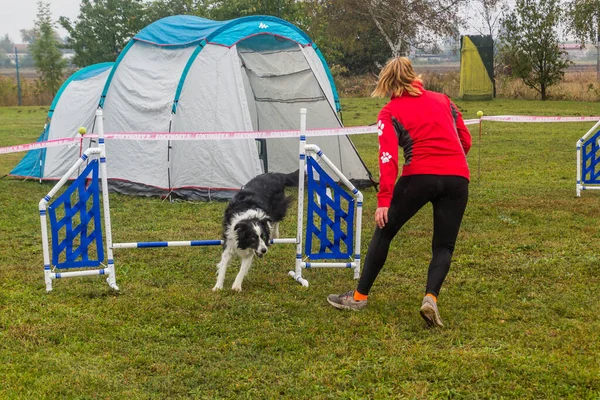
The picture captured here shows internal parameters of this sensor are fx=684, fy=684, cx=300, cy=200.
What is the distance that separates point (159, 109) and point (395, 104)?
5611 millimetres

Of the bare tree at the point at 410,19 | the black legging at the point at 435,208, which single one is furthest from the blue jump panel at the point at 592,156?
the bare tree at the point at 410,19

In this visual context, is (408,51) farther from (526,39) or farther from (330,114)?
(330,114)

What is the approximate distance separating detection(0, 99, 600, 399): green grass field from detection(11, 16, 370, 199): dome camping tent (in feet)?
4.96

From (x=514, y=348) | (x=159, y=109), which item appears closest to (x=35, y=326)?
(x=514, y=348)

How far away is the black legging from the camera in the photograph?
4.35 m

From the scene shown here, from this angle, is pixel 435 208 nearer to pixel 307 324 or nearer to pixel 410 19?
pixel 307 324

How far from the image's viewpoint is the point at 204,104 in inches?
364

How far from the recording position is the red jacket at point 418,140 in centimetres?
432

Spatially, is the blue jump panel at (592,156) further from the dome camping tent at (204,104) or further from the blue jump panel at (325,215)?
the blue jump panel at (325,215)

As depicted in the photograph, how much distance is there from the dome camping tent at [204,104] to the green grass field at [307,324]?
4.96 ft

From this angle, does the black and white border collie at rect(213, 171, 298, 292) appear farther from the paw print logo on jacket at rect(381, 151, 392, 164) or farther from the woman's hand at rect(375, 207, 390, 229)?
the paw print logo on jacket at rect(381, 151, 392, 164)

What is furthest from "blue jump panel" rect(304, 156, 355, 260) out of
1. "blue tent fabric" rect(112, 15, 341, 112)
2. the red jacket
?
"blue tent fabric" rect(112, 15, 341, 112)

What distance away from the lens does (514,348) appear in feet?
13.6

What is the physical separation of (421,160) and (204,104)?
5.44 metres
